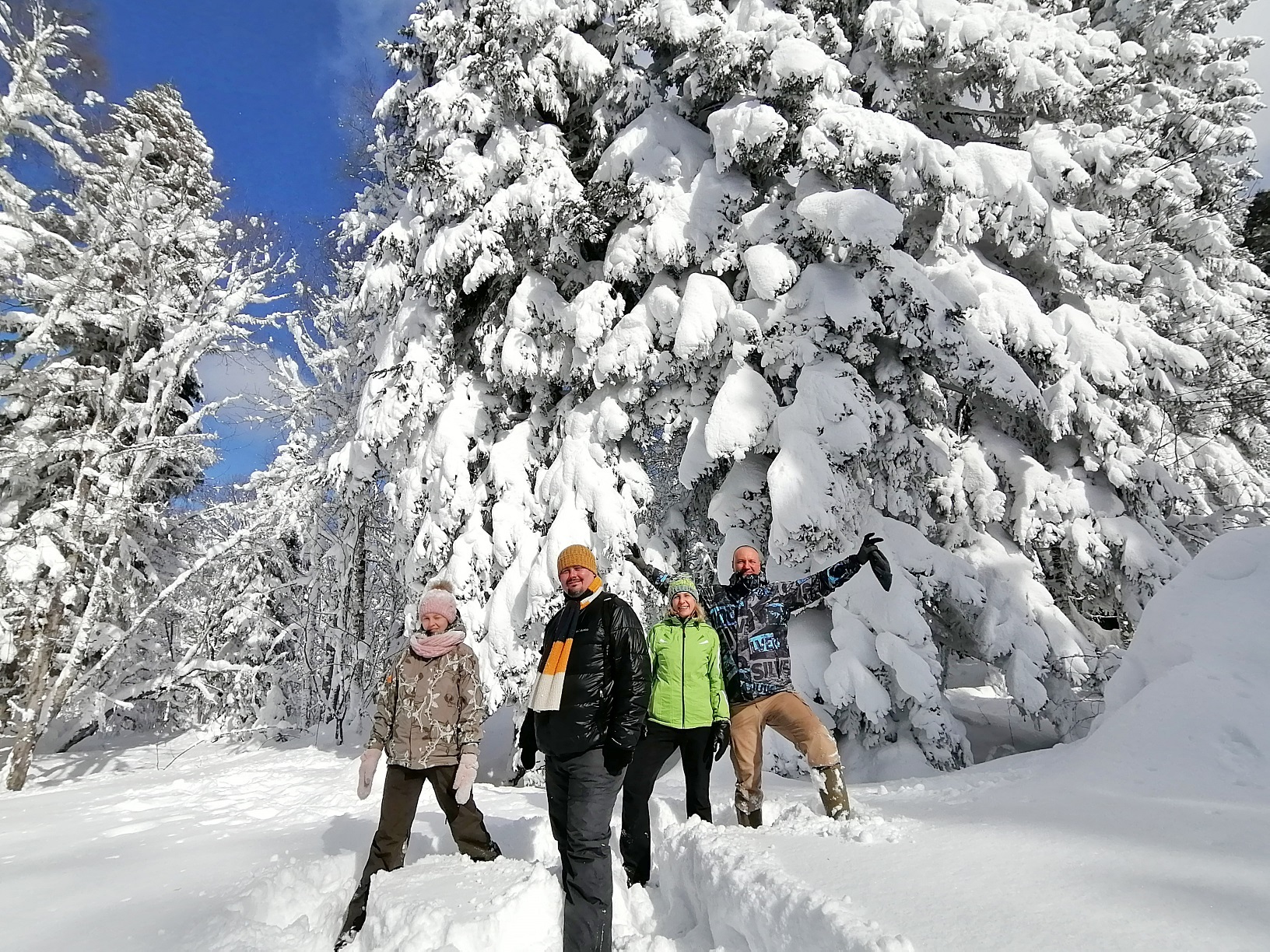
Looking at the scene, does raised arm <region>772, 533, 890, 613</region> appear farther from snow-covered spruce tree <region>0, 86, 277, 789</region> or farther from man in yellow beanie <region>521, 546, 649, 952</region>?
snow-covered spruce tree <region>0, 86, 277, 789</region>

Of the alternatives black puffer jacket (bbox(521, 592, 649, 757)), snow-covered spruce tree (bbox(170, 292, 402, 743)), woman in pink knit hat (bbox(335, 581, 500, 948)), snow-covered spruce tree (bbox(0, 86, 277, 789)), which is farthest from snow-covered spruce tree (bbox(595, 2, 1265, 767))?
snow-covered spruce tree (bbox(0, 86, 277, 789))

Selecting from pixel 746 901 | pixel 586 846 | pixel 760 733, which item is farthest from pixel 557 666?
pixel 760 733

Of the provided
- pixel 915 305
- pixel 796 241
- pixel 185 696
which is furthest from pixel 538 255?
pixel 185 696

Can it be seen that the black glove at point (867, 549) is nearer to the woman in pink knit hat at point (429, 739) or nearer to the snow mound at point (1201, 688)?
the snow mound at point (1201, 688)

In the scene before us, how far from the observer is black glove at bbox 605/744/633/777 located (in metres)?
3.18

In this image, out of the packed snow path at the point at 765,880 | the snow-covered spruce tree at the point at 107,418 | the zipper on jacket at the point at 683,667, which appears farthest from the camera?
the snow-covered spruce tree at the point at 107,418

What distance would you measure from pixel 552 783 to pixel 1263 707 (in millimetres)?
3818

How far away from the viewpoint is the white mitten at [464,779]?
3.64 meters

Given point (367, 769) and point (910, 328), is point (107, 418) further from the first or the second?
point (910, 328)

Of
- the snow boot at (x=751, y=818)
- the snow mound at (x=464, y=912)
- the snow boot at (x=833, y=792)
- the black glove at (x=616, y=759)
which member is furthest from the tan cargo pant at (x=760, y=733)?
the snow mound at (x=464, y=912)

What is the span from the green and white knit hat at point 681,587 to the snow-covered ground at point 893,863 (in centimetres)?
138

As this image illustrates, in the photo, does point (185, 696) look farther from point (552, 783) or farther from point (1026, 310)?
point (1026, 310)

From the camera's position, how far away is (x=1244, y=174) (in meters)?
12.8

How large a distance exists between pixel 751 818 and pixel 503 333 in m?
6.14
